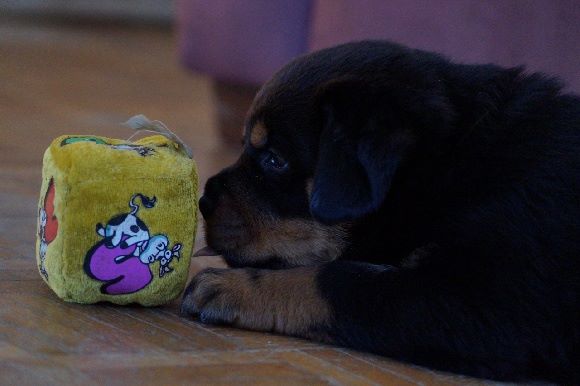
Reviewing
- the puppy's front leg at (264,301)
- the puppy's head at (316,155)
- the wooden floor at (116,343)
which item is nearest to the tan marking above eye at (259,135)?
the puppy's head at (316,155)

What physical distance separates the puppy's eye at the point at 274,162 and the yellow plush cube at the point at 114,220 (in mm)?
170

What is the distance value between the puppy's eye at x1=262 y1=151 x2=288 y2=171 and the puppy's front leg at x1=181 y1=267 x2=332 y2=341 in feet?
0.75

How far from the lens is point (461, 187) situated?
2.00 metres

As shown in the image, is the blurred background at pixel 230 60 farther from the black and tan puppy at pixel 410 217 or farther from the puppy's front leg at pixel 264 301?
the puppy's front leg at pixel 264 301

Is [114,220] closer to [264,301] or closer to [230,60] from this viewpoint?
[264,301]

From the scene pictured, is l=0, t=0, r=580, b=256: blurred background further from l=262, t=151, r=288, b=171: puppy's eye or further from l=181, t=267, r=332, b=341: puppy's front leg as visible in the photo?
l=181, t=267, r=332, b=341: puppy's front leg

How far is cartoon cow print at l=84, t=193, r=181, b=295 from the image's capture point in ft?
6.50

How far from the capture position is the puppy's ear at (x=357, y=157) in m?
1.93

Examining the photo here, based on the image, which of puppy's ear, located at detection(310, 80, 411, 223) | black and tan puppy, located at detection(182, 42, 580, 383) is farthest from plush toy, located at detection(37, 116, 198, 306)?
puppy's ear, located at detection(310, 80, 411, 223)

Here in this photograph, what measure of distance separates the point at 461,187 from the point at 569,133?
240mm

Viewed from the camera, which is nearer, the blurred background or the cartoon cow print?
the cartoon cow print

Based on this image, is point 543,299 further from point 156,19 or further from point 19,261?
point 156,19

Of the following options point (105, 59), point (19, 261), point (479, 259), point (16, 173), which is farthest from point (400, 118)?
point (105, 59)

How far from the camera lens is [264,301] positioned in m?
2.02
